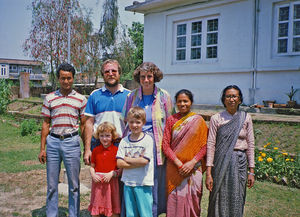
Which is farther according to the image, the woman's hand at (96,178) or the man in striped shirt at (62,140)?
the man in striped shirt at (62,140)

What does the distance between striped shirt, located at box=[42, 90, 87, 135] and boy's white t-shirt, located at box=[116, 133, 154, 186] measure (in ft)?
2.60

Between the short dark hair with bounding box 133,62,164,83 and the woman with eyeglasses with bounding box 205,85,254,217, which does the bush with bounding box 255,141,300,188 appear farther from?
the short dark hair with bounding box 133,62,164,83

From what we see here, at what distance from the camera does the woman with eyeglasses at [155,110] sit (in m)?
3.23

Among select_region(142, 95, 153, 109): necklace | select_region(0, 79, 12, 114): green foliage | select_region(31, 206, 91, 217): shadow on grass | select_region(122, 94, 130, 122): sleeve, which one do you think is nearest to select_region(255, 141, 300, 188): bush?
select_region(142, 95, 153, 109): necklace

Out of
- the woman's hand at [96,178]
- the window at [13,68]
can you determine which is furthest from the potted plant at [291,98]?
the window at [13,68]

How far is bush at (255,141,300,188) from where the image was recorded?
5.00 m

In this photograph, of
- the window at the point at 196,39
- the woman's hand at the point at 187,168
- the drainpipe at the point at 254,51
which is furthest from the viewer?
the window at the point at 196,39

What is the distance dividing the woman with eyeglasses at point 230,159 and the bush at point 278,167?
2.29m

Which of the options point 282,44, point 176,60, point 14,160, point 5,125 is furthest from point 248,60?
A: point 5,125

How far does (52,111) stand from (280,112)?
778 cm

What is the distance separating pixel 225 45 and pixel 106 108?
9058 millimetres

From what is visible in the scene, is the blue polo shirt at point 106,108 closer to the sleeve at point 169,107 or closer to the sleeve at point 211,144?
the sleeve at point 169,107

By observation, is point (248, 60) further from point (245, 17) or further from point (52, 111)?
point (52, 111)

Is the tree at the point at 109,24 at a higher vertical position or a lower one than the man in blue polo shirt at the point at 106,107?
higher
